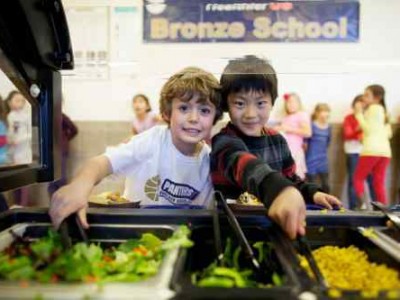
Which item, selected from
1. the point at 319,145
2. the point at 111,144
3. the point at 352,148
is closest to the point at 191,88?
the point at 111,144

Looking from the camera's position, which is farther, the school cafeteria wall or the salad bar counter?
the school cafeteria wall

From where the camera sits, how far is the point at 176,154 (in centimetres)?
143

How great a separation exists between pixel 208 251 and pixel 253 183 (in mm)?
182

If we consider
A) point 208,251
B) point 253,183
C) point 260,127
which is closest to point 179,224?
point 208,251

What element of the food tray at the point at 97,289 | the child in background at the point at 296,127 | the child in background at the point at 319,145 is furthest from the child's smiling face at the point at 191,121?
the child in background at the point at 319,145

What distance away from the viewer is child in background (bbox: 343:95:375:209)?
3.75 meters

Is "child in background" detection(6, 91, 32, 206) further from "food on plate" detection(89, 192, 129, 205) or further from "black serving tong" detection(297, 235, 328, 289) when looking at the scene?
"black serving tong" detection(297, 235, 328, 289)

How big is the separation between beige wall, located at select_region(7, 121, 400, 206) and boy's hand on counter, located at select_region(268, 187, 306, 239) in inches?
23.2

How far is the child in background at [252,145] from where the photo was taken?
3.21 feet

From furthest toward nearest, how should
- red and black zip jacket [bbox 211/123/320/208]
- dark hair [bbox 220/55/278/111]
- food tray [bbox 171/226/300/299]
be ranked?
dark hair [bbox 220/55/278/111]
red and black zip jacket [bbox 211/123/320/208]
food tray [bbox 171/226/300/299]

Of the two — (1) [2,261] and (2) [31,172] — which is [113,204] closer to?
(2) [31,172]

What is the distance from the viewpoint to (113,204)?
1331mm

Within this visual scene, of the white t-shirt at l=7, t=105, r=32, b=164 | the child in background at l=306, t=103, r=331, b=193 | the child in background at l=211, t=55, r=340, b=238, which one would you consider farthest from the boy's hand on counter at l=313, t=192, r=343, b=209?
the child in background at l=306, t=103, r=331, b=193

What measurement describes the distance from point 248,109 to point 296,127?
134 cm
